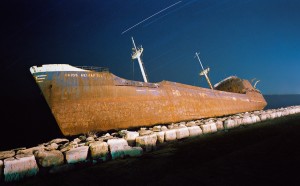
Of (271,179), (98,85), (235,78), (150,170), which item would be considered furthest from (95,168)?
(235,78)

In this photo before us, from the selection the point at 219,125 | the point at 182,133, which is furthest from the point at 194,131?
the point at 219,125

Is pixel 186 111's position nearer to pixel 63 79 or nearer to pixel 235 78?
pixel 63 79

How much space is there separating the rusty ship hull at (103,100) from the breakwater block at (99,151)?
401cm

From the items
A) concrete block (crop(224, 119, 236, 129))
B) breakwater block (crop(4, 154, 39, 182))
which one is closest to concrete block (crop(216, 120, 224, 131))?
concrete block (crop(224, 119, 236, 129))

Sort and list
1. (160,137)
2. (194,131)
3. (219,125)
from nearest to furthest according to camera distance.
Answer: (160,137), (194,131), (219,125)

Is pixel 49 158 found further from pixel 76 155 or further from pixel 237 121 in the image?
pixel 237 121

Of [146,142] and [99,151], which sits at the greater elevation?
[99,151]

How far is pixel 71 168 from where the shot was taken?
3.96 m

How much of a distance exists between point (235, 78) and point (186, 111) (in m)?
13.7

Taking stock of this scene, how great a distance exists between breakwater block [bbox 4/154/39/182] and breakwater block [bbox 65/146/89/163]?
670 millimetres

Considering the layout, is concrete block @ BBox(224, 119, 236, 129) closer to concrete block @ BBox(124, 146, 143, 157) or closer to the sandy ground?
the sandy ground

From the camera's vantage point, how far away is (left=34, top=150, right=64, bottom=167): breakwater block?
4.09 m

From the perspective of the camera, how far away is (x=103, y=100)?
29.6ft

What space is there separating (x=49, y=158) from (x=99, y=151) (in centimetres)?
111
